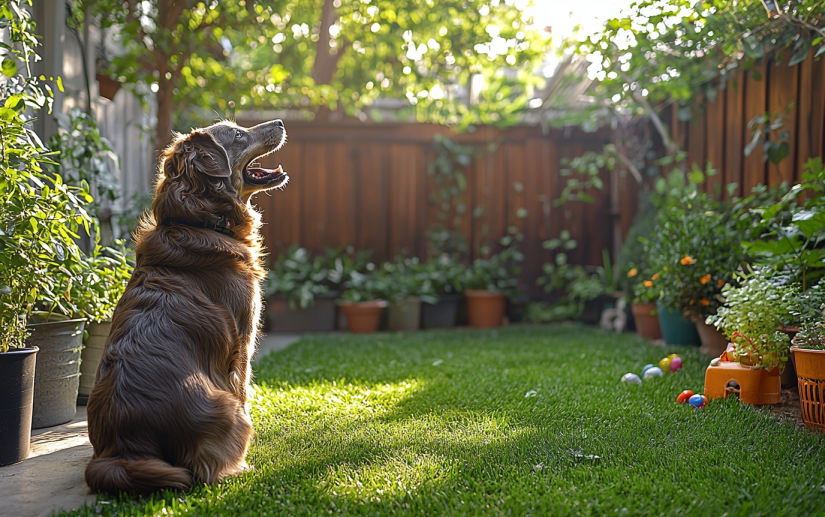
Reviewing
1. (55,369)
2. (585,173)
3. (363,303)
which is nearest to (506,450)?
(55,369)

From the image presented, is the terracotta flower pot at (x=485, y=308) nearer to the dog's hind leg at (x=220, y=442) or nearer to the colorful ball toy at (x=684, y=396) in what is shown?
the colorful ball toy at (x=684, y=396)

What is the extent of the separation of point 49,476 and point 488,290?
5.25 m

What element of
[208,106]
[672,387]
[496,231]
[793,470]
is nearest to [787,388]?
[672,387]

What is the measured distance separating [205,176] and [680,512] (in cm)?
221

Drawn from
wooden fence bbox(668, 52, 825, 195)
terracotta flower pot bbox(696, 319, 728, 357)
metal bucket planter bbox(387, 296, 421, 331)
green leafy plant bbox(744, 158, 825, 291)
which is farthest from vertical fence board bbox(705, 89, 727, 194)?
metal bucket planter bbox(387, 296, 421, 331)

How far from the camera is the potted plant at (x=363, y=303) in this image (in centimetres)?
645

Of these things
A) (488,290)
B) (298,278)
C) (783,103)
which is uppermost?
(783,103)

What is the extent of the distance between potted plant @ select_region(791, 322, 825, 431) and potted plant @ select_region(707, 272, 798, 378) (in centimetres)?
27

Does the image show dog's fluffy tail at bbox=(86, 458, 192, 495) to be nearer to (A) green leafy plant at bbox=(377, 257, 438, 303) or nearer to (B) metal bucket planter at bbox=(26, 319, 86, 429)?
(B) metal bucket planter at bbox=(26, 319, 86, 429)

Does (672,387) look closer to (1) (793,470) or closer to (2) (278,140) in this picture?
(1) (793,470)

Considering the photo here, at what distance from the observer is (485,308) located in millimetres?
6871

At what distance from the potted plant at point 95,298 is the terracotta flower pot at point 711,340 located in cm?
387

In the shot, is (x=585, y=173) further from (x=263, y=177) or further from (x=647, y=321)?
(x=263, y=177)

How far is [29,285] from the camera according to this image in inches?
96.9
